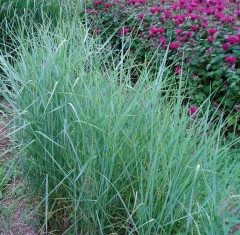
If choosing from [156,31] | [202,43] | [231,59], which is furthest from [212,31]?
[156,31]

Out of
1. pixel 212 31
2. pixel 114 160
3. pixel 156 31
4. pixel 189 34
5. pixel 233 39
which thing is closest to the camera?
pixel 114 160

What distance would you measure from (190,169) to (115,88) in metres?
0.72

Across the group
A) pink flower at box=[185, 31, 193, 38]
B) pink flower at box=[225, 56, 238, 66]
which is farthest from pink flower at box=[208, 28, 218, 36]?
pink flower at box=[225, 56, 238, 66]

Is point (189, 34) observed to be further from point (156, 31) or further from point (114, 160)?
point (114, 160)

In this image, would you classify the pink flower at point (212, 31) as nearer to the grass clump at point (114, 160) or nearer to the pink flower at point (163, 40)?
the pink flower at point (163, 40)

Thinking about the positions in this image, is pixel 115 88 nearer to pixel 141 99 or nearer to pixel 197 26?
pixel 141 99

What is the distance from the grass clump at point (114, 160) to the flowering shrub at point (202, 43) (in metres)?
0.86

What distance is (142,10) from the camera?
5035 millimetres

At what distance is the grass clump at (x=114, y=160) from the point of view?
214 cm

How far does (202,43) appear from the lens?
4.02 metres

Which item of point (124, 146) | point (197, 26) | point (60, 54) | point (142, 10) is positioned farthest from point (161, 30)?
point (124, 146)

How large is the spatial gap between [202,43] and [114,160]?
2.02m

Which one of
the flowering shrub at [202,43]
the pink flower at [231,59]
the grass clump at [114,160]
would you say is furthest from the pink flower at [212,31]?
the grass clump at [114,160]

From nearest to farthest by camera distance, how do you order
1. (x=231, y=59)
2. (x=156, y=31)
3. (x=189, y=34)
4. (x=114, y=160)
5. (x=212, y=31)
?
(x=114, y=160) < (x=231, y=59) < (x=212, y=31) < (x=189, y=34) < (x=156, y=31)
